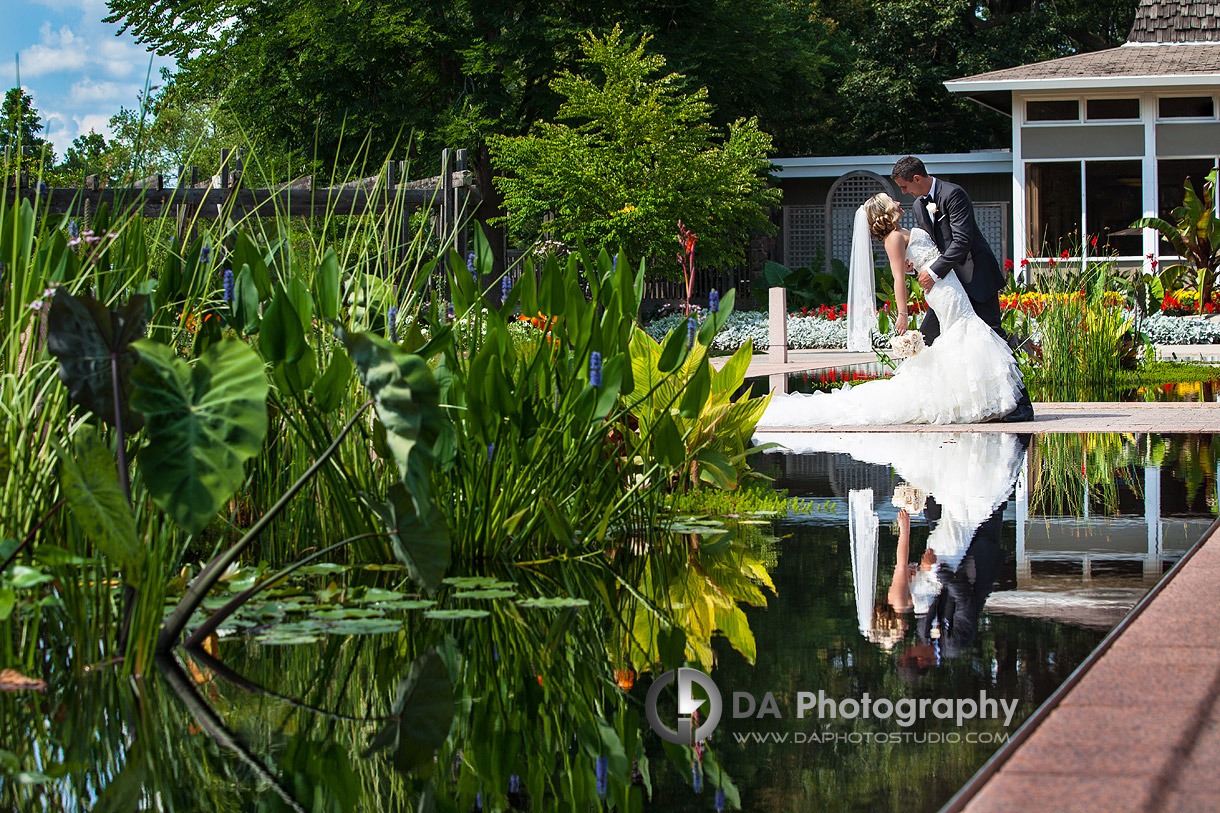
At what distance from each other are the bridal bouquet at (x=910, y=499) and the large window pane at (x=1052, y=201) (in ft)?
65.2

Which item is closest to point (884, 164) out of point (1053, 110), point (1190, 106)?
point (1053, 110)

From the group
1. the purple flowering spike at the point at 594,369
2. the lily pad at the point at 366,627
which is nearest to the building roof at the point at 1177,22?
the purple flowering spike at the point at 594,369

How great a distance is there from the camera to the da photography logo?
85.4 inches

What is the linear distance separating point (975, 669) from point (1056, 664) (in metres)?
0.17

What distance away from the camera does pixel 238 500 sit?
150 inches

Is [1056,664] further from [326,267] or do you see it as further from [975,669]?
[326,267]

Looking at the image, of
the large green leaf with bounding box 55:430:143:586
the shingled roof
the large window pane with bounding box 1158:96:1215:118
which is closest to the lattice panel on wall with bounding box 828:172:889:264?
the shingled roof

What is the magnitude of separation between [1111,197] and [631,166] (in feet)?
32.4

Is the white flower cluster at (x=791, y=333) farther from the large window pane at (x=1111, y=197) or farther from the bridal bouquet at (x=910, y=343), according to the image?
the bridal bouquet at (x=910, y=343)

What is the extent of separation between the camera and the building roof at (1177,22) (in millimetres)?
25172

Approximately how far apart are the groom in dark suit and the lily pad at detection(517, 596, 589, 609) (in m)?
5.35

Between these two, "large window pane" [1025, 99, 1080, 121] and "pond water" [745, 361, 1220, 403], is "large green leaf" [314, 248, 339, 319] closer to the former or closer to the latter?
"pond water" [745, 361, 1220, 403]

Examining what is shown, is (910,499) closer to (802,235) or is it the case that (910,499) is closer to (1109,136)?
(1109,136)

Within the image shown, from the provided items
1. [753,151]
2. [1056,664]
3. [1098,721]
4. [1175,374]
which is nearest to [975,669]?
[1056,664]
